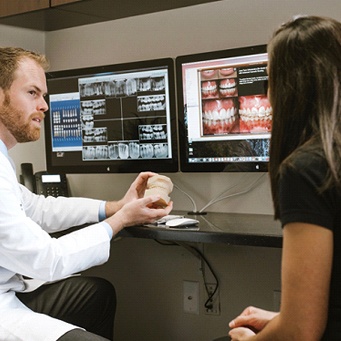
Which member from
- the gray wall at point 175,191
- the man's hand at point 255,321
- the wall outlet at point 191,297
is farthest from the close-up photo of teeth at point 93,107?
the man's hand at point 255,321

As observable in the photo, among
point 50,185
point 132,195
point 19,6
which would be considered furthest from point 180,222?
point 19,6

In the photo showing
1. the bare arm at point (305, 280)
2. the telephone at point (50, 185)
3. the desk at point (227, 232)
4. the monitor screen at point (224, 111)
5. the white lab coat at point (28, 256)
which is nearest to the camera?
the bare arm at point (305, 280)

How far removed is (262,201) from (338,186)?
4.11 ft

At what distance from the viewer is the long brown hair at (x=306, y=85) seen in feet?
3.19

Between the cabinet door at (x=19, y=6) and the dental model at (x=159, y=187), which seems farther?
the cabinet door at (x=19, y=6)

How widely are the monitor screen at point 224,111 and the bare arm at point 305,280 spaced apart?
102 centimetres

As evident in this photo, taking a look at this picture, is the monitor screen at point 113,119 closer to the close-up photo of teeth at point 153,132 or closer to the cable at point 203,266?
the close-up photo of teeth at point 153,132

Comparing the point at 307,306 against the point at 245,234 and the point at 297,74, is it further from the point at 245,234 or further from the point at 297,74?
the point at 245,234

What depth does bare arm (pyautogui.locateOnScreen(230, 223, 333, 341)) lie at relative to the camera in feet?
3.02

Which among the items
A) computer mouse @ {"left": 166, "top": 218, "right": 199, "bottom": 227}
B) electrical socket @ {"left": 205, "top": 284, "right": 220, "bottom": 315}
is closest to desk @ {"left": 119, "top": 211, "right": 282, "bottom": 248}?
computer mouse @ {"left": 166, "top": 218, "right": 199, "bottom": 227}

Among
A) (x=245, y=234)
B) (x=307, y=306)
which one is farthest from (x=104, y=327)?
(x=307, y=306)

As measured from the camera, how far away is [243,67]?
6.45 ft

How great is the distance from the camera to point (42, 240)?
5.10ft

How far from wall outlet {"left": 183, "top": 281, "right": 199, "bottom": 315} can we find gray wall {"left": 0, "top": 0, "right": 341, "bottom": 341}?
0.07 ft
